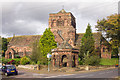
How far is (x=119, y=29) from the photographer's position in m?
15.5

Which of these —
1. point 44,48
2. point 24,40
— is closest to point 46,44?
point 44,48

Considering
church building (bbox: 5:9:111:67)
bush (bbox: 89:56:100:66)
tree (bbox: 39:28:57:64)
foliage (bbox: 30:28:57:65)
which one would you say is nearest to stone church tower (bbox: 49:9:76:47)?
church building (bbox: 5:9:111:67)

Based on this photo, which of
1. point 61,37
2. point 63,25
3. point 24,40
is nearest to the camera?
point 61,37

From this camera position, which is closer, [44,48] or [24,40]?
[44,48]

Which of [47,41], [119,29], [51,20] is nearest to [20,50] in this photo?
[51,20]

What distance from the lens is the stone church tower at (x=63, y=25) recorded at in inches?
2458

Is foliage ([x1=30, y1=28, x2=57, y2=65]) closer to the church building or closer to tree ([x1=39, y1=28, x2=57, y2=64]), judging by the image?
tree ([x1=39, y1=28, x2=57, y2=64])

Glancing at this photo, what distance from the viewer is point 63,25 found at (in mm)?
64000

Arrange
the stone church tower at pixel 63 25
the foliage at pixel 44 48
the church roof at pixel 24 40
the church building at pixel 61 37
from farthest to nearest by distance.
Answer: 1. the church roof at pixel 24 40
2. the stone church tower at pixel 63 25
3. the church building at pixel 61 37
4. the foliage at pixel 44 48

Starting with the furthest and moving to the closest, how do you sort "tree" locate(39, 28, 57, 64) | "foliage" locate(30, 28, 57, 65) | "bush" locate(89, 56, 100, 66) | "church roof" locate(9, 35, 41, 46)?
"church roof" locate(9, 35, 41, 46), "tree" locate(39, 28, 57, 64), "foliage" locate(30, 28, 57, 65), "bush" locate(89, 56, 100, 66)

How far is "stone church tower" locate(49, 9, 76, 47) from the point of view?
62.4 meters

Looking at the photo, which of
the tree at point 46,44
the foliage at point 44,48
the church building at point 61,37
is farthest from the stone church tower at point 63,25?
the foliage at point 44,48

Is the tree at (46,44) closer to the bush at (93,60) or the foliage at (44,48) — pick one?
the foliage at (44,48)

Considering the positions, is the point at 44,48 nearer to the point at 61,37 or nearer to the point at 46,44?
the point at 46,44
